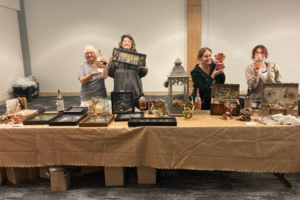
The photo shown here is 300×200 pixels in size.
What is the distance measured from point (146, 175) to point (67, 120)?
2.78 feet

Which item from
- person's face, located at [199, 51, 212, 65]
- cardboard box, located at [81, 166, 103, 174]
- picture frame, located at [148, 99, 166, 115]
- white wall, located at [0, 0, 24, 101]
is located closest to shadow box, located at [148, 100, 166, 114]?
picture frame, located at [148, 99, 166, 115]

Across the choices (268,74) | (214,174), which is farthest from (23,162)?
(268,74)

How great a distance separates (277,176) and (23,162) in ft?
7.46

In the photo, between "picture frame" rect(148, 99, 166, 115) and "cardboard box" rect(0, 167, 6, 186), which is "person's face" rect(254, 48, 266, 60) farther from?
"cardboard box" rect(0, 167, 6, 186)

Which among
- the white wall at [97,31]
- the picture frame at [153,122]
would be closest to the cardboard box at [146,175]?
the picture frame at [153,122]

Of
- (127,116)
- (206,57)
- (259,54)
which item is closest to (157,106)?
(127,116)

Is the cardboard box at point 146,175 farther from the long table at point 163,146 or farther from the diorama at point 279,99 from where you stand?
the diorama at point 279,99

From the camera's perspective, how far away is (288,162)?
1875 millimetres

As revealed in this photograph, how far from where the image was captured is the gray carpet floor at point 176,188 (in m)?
1.97

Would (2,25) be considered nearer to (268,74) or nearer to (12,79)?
(12,79)

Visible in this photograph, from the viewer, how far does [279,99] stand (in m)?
2.15

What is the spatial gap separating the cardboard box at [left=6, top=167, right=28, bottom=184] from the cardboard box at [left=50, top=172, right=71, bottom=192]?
377 millimetres

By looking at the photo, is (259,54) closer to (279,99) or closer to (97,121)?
(279,99)

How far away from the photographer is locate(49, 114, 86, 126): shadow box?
1.97 m
